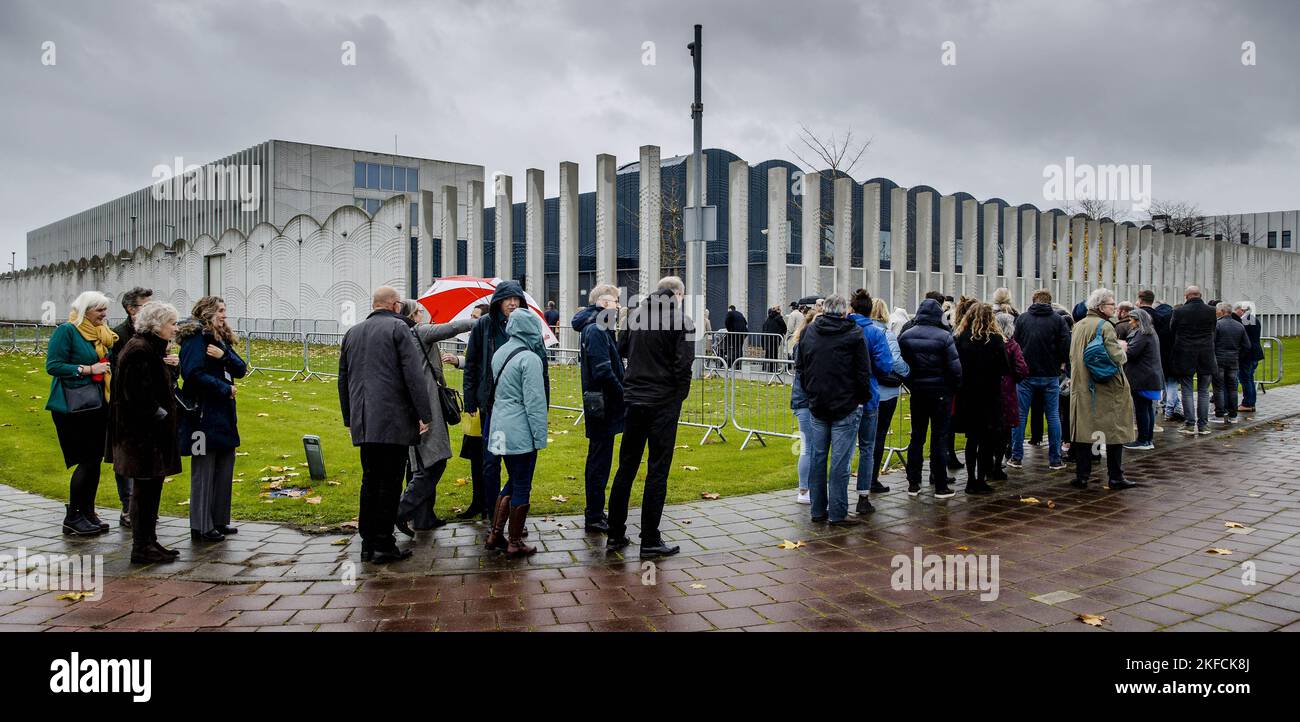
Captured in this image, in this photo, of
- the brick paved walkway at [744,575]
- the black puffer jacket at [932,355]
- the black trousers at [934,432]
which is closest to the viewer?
the brick paved walkway at [744,575]

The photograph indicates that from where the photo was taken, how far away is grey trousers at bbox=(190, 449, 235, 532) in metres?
6.56

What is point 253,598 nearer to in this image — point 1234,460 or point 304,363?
point 1234,460

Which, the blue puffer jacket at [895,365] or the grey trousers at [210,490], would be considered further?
the blue puffer jacket at [895,365]

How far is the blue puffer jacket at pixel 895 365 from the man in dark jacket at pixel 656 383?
2.52 meters

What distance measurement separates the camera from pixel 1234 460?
1005 cm

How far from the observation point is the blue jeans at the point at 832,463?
23.7ft

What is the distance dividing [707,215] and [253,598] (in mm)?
11792

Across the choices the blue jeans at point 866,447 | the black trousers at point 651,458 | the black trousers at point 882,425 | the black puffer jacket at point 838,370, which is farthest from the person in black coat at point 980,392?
the black trousers at point 651,458

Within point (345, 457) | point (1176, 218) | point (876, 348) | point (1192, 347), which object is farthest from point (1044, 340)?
point (1176, 218)

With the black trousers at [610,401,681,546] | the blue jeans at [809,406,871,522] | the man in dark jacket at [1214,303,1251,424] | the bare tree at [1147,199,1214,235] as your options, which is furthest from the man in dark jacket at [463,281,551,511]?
the bare tree at [1147,199,1214,235]

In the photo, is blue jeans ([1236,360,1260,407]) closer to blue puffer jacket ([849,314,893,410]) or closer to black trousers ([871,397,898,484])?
black trousers ([871,397,898,484])

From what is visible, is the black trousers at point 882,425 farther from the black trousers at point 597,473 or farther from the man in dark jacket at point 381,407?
the man in dark jacket at point 381,407
